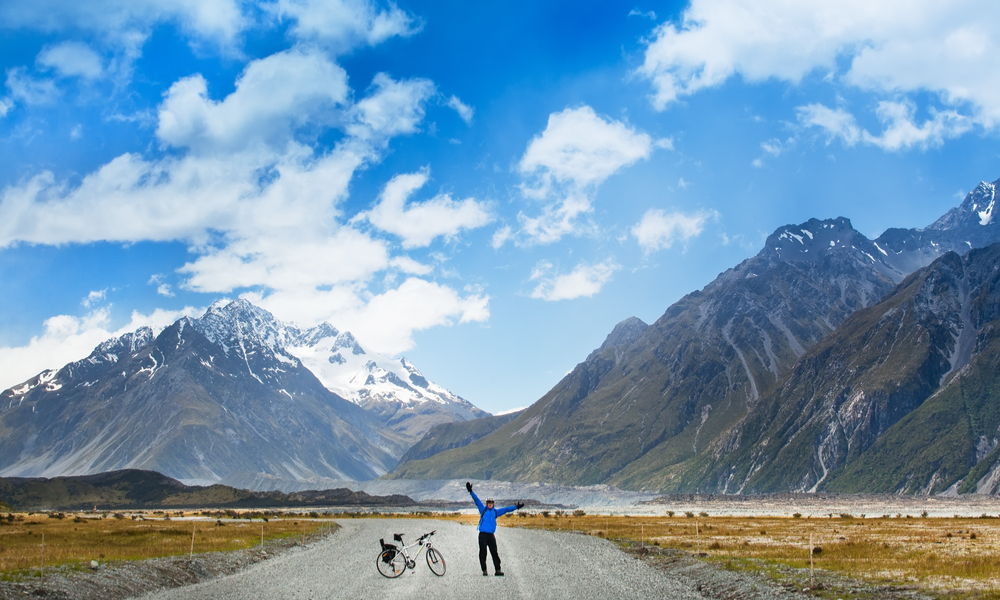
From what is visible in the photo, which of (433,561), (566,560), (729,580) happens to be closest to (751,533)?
(566,560)

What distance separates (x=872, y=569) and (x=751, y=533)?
119 ft

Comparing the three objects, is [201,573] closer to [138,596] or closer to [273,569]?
[273,569]

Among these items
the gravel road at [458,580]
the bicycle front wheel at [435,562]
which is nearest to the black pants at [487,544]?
the gravel road at [458,580]

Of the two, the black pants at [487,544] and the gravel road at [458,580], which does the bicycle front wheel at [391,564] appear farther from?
the black pants at [487,544]

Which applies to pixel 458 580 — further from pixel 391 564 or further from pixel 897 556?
pixel 897 556

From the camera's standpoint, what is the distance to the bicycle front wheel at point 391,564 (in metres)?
33.2

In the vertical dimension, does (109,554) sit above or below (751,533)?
above

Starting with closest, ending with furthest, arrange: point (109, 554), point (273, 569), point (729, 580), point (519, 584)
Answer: point (519, 584)
point (729, 580)
point (273, 569)
point (109, 554)

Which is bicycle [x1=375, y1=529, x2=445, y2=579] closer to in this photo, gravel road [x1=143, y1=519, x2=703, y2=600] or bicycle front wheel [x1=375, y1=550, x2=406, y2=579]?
bicycle front wheel [x1=375, y1=550, x2=406, y2=579]

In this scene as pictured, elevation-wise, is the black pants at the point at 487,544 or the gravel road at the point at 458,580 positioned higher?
the black pants at the point at 487,544

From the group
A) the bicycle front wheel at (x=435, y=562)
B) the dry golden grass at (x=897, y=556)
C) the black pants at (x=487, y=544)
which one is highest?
the black pants at (x=487, y=544)

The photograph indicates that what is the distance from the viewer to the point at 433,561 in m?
33.8

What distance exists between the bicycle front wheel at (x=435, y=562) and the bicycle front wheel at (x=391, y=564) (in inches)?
52.1

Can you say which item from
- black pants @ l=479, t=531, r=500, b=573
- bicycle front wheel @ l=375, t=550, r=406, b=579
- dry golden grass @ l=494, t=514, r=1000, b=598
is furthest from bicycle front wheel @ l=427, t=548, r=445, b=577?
dry golden grass @ l=494, t=514, r=1000, b=598
